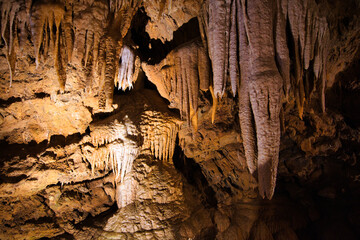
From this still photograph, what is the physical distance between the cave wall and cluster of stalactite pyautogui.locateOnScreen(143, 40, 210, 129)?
0.02 m

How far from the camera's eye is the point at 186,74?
3658 millimetres

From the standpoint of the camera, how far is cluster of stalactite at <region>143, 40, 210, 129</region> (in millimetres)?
3551

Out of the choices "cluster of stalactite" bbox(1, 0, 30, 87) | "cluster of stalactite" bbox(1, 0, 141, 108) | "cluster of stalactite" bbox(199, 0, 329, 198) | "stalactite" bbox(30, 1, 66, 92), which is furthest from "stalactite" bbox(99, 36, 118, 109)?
"cluster of stalactite" bbox(199, 0, 329, 198)

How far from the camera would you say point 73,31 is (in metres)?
3.49

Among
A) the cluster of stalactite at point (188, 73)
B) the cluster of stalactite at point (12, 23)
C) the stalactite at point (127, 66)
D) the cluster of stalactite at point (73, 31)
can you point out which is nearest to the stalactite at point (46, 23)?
the cluster of stalactite at point (73, 31)

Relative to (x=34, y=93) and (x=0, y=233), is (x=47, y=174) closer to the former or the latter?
(x=0, y=233)

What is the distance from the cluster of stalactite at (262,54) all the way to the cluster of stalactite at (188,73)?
1.51 feet

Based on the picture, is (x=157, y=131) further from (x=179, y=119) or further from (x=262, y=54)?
(x=262, y=54)

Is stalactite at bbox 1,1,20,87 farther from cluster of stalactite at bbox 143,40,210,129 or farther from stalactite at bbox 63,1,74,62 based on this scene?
cluster of stalactite at bbox 143,40,210,129

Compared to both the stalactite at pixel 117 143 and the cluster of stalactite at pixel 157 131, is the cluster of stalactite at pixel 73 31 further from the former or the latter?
the cluster of stalactite at pixel 157 131

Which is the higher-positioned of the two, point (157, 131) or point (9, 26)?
point (9, 26)

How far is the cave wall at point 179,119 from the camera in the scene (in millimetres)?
2941

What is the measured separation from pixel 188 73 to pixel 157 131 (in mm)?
1377

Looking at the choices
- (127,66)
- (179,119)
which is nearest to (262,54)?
(179,119)
